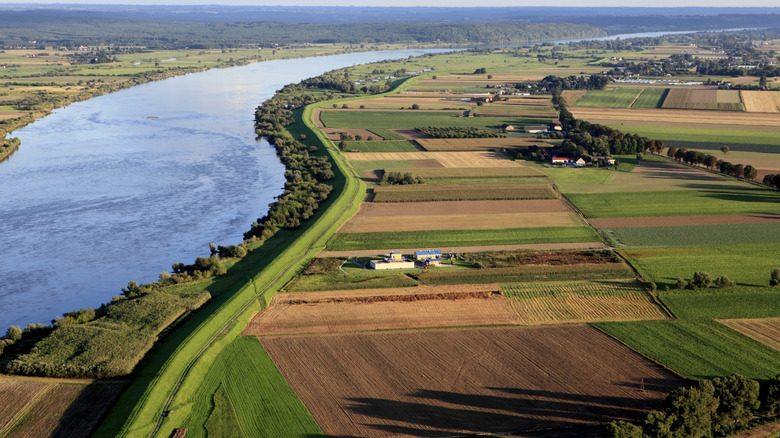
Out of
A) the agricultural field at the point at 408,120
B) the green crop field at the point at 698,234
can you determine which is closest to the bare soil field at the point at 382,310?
the green crop field at the point at 698,234

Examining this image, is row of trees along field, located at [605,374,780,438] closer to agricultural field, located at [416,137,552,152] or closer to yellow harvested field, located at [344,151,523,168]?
yellow harvested field, located at [344,151,523,168]

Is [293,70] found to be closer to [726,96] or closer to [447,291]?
[726,96]

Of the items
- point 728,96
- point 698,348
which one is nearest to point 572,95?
point 728,96

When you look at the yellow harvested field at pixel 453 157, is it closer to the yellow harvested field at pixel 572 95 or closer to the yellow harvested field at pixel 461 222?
the yellow harvested field at pixel 461 222

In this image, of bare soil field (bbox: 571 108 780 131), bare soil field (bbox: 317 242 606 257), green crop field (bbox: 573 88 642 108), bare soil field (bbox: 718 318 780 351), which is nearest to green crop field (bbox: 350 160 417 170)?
bare soil field (bbox: 317 242 606 257)

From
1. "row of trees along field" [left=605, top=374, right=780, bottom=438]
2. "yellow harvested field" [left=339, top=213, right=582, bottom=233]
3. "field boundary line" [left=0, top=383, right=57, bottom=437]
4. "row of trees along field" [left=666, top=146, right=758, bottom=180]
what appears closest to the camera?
"row of trees along field" [left=605, top=374, right=780, bottom=438]
